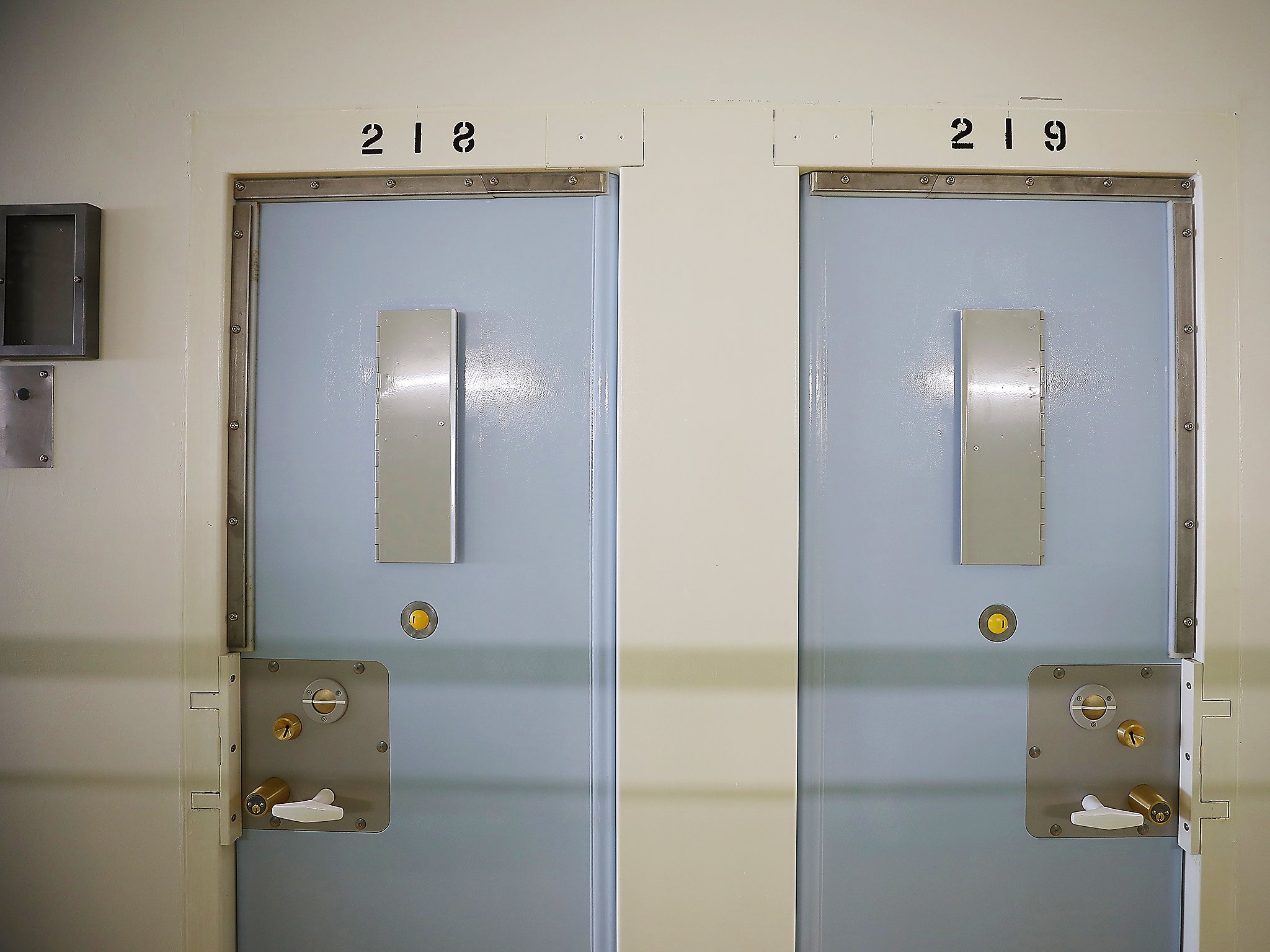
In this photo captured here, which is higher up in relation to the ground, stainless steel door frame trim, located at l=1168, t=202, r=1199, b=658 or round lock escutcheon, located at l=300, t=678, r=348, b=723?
stainless steel door frame trim, located at l=1168, t=202, r=1199, b=658

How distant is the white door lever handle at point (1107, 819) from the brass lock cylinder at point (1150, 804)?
0.02 metres

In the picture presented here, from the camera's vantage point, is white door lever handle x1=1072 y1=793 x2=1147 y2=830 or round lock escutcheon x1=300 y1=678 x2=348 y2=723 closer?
white door lever handle x1=1072 y1=793 x2=1147 y2=830

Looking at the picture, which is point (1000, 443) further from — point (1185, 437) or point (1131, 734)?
point (1131, 734)

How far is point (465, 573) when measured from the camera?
1.20 meters

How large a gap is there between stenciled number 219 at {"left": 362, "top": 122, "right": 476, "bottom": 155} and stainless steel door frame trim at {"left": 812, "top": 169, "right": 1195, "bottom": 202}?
65cm

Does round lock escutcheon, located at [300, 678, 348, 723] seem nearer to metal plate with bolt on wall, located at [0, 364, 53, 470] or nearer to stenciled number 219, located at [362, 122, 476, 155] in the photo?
metal plate with bolt on wall, located at [0, 364, 53, 470]

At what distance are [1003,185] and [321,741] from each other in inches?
66.3

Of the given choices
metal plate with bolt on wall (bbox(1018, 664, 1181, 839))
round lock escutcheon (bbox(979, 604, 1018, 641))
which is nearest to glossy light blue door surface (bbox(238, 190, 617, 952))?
round lock escutcheon (bbox(979, 604, 1018, 641))

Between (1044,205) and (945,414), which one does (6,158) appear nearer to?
(945,414)

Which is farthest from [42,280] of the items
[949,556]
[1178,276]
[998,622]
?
[1178,276]

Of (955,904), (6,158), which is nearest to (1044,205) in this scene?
(955,904)

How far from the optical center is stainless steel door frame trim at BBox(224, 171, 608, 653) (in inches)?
47.2

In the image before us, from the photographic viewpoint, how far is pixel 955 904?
1190 millimetres

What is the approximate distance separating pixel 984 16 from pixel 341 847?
6.55 ft
